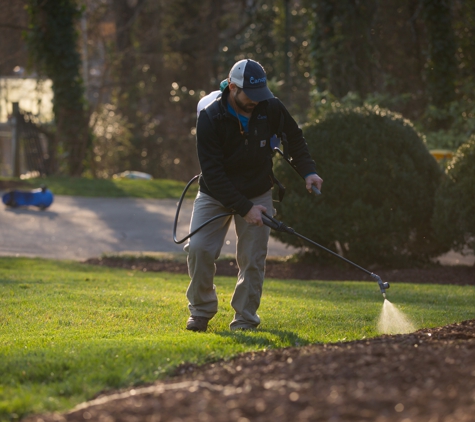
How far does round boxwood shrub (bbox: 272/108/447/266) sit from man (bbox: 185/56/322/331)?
4.65m

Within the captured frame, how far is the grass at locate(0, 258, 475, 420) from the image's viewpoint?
4.23m

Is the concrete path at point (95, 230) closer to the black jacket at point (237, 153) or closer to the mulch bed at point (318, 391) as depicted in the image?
the black jacket at point (237, 153)

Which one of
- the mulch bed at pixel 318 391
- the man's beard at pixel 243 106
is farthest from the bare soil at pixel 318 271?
the mulch bed at pixel 318 391

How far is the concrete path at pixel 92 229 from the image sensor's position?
505 inches

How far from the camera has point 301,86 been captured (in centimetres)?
2967

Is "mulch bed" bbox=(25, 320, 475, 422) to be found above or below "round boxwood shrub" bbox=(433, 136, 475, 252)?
below

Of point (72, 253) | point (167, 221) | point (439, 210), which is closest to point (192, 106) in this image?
point (167, 221)

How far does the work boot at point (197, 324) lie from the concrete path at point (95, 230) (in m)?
5.40

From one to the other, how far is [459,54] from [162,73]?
19.4m

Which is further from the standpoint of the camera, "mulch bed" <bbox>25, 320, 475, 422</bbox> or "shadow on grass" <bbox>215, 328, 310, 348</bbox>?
"shadow on grass" <bbox>215, 328, 310, 348</bbox>

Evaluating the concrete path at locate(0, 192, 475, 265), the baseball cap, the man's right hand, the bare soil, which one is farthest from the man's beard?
the concrete path at locate(0, 192, 475, 265)

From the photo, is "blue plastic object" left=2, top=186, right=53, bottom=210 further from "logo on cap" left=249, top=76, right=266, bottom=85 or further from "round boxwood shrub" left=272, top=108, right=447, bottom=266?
"logo on cap" left=249, top=76, right=266, bottom=85

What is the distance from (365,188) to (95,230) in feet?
18.8

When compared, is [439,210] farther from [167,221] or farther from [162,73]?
[162,73]
